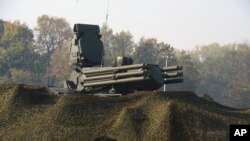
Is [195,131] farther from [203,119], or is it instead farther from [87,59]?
[87,59]

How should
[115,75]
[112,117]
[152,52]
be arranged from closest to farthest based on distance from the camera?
1. [112,117]
2. [115,75]
3. [152,52]

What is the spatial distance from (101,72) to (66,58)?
5956 centimetres

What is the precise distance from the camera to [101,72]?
1570 centimetres

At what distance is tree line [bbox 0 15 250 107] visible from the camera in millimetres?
71812

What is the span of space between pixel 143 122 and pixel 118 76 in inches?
106

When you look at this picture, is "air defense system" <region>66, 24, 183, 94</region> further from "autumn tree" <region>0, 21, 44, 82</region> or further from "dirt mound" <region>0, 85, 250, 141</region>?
"autumn tree" <region>0, 21, 44, 82</region>

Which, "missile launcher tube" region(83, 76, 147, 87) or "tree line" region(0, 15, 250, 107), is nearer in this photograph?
"missile launcher tube" region(83, 76, 147, 87)

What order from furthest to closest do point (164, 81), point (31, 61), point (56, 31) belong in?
point (56, 31) < point (31, 61) < point (164, 81)

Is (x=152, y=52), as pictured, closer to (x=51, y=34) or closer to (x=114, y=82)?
(x=51, y=34)

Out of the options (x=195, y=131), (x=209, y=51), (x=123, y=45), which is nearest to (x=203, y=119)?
(x=195, y=131)

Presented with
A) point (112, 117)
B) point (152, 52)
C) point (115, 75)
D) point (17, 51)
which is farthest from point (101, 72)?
point (152, 52)

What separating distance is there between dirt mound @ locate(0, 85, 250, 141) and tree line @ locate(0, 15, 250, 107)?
168ft

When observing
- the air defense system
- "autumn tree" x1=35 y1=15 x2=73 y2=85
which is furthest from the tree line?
the air defense system

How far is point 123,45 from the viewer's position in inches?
3292
